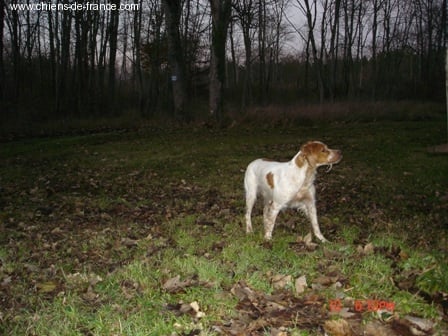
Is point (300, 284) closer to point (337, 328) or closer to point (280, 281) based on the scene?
point (280, 281)

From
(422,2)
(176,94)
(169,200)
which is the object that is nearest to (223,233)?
(169,200)

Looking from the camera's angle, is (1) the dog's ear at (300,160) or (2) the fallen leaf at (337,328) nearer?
(2) the fallen leaf at (337,328)

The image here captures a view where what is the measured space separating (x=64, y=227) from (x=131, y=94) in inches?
1459

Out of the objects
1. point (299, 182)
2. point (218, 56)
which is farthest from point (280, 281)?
point (218, 56)

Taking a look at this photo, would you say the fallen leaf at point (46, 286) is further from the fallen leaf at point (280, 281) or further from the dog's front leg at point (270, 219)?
the dog's front leg at point (270, 219)

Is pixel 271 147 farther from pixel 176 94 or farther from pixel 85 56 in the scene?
pixel 85 56

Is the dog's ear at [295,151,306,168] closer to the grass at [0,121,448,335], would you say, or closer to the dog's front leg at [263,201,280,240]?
the dog's front leg at [263,201,280,240]

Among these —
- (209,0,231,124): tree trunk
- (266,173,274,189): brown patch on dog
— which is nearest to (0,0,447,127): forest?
(209,0,231,124): tree trunk

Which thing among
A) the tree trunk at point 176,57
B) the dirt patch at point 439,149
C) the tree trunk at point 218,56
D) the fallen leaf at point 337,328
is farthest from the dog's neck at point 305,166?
the tree trunk at point 176,57
